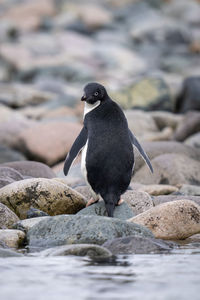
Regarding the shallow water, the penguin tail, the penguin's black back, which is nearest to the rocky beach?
the shallow water

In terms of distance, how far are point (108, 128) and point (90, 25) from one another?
A: 81.0 feet

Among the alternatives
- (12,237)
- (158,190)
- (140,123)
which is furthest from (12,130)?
(12,237)

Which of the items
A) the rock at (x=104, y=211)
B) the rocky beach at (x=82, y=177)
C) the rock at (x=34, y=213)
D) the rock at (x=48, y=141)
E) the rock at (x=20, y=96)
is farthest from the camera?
the rock at (x=20, y=96)

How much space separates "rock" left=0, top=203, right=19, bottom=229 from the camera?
227 inches

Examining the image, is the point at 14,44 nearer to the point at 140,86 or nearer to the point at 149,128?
the point at 140,86

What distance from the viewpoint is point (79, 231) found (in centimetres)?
518

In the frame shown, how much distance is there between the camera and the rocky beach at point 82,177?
4160 mm

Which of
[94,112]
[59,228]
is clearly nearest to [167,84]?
[94,112]

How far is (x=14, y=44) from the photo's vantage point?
26609mm

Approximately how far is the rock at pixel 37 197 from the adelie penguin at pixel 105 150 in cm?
23

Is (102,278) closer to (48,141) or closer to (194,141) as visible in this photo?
(48,141)

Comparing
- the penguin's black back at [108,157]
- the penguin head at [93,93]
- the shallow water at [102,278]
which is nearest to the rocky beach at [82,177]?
the shallow water at [102,278]

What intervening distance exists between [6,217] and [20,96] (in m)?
11.7

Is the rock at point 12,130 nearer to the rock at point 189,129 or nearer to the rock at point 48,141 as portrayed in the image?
the rock at point 48,141
